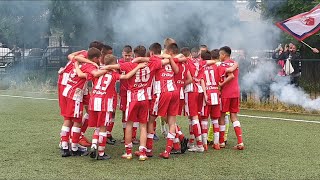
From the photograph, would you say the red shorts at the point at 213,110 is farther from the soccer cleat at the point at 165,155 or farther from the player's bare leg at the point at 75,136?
the player's bare leg at the point at 75,136

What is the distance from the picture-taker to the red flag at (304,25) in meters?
13.9

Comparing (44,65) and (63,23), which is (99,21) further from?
(44,65)

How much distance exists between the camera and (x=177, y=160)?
833 cm

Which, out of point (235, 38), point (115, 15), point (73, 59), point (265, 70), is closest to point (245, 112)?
point (265, 70)

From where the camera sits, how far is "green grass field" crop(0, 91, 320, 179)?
7277 millimetres

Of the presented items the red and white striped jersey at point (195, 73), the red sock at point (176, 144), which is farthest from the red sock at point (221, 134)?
the red sock at point (176, 144)

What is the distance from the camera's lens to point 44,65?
79.3 ft

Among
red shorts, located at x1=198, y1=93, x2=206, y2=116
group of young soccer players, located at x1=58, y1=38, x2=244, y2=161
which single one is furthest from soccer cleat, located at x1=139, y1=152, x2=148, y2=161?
red shorts, located at x1=198, y1=93, x2=206, y2=116

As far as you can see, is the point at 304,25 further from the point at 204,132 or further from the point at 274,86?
the point at 204,132

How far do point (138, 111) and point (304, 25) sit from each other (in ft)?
24.4

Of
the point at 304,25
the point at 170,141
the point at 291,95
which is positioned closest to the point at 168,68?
the point at 170,141

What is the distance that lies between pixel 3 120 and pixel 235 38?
8819mm

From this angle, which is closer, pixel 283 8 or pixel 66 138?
pixel 66 138

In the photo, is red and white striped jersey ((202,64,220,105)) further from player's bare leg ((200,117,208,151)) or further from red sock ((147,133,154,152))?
red sock ((147,133,154,152))
